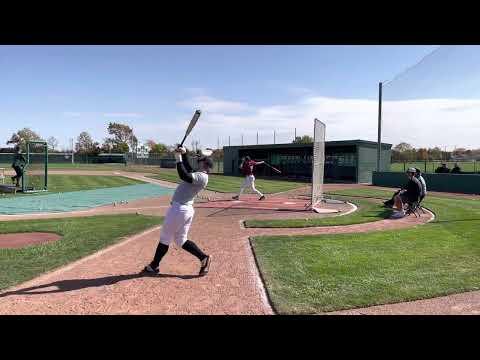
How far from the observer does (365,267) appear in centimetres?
617

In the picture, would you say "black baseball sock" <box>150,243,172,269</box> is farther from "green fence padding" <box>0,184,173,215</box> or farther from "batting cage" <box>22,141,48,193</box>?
"batting cage" <box>22,141,48,193</box>

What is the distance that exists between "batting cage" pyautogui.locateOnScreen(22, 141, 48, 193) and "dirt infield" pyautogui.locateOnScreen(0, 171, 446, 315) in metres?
13.4

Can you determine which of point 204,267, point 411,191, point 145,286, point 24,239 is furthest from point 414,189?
point 24,239

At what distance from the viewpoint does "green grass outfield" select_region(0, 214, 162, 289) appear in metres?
5.95

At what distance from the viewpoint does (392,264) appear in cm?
637

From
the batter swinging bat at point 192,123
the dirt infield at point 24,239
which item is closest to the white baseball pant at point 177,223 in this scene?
the batter swinging bat at point 192,123

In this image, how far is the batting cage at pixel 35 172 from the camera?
19006mm

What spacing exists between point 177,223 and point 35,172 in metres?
31.7

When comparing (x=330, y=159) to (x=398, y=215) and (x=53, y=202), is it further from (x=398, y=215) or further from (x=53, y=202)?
(x=53, y=202)
